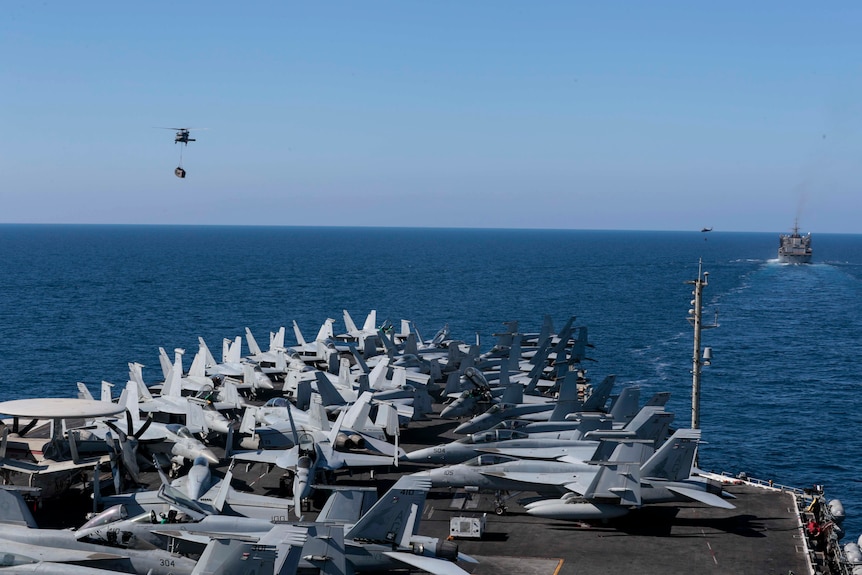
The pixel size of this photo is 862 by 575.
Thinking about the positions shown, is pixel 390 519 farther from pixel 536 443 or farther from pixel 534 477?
pixel 536 443

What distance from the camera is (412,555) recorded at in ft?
119

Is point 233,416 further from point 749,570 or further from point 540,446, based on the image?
point 749,570

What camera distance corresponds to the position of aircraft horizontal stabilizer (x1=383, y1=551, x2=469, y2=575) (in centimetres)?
3512

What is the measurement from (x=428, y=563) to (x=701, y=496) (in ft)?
59.9

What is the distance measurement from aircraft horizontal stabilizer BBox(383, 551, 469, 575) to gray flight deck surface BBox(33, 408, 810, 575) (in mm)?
4539

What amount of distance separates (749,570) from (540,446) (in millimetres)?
16712

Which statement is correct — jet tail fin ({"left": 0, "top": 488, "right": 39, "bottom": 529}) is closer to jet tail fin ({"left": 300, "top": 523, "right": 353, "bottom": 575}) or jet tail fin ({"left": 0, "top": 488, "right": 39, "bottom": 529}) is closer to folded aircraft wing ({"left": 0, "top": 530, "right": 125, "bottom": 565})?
folded aircraft wing ({"left": 0, "top": 530, "right": 125, "bottom": 565})

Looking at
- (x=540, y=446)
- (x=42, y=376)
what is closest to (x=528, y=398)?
(x=540, y=446)

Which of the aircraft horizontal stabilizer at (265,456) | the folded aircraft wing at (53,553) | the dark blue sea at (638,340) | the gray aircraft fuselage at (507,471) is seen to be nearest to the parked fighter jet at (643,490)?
the gray aircraft fuselage at (507,471)

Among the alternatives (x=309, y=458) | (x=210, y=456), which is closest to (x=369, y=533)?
(x=309, y=458)

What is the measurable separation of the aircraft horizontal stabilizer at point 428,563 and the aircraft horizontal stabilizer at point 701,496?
16522 millimetres

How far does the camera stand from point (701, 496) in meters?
46.4

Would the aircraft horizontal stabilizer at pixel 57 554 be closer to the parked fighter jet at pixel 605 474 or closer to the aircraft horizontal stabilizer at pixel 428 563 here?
the aircraft horizontal stabilizer at pixel 428 563

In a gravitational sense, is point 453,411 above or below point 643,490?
below
